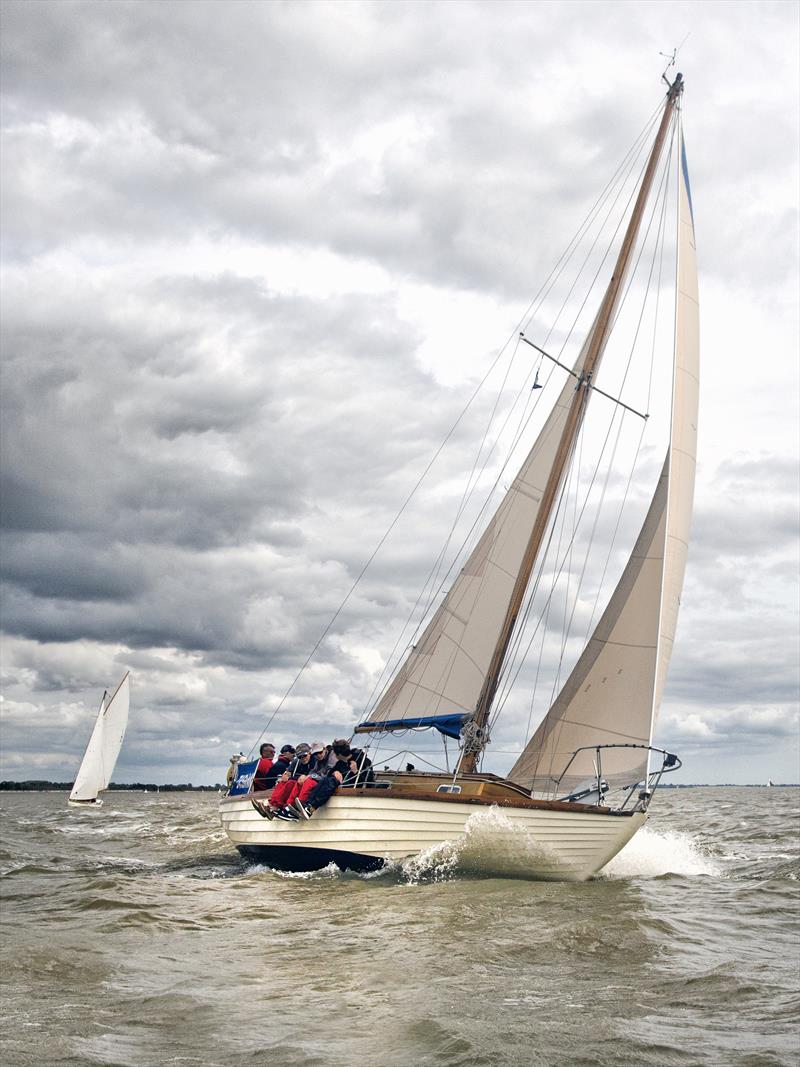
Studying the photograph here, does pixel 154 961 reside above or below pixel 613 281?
below

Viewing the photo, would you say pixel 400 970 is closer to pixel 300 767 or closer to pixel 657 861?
pixel 300 767

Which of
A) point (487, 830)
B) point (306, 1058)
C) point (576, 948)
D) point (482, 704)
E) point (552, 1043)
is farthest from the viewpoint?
point (482, 704)

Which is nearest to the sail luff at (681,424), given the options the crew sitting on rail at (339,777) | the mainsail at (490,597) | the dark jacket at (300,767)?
the mainsail at (490,597)

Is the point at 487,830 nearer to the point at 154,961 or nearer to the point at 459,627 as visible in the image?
the point at 459,627

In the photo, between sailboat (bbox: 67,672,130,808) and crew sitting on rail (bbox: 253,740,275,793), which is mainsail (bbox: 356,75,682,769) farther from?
sailboat (bbox: 67,672,130,808)

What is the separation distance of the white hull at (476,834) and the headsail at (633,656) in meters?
1.35

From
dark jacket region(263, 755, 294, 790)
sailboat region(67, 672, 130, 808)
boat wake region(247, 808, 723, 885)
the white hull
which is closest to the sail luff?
the white hull

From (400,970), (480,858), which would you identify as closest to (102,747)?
(480,858)

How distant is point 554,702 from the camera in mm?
17812

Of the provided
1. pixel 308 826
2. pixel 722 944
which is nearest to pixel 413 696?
pixel 308 826

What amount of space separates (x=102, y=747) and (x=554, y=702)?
5465cm

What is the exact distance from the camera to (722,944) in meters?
11.2

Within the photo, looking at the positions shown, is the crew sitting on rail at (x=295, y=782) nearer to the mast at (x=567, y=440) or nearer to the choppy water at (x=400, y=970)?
the choppy water at (x=400, y=970)

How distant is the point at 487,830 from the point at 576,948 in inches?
176
